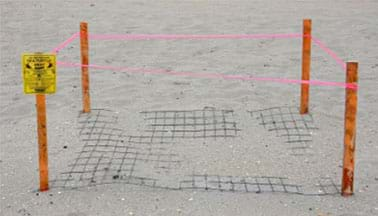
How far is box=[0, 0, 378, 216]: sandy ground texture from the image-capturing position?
564 centimetres

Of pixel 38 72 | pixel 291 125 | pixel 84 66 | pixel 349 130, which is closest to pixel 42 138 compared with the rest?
pixel 38 72

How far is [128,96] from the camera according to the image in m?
8.84

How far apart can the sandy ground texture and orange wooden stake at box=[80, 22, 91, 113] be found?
154mm

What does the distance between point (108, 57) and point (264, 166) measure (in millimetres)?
5370

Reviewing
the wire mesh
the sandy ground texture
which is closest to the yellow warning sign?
the sandy ground texture

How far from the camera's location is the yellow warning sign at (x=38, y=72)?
5.56 meters

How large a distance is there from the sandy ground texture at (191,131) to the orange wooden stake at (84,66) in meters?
0.15

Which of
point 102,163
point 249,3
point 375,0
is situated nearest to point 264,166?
point 102,163

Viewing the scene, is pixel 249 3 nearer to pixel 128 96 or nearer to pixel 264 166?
pixel 128 96

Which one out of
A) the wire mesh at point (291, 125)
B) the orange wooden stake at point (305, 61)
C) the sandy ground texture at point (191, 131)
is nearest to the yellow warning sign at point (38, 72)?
the sandy ground texture at point (191, 131)

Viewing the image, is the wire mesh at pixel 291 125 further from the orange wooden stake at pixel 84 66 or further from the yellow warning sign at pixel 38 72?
the yellow warning sign at pixel 38 72

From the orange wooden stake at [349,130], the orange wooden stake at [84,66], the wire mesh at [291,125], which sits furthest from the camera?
the orange wooden stake at [84,66]

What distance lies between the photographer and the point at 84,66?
7699 millimetres

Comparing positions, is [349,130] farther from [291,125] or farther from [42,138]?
[42,138]
